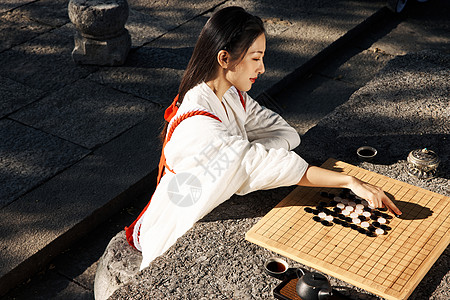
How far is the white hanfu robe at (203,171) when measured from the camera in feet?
9.00

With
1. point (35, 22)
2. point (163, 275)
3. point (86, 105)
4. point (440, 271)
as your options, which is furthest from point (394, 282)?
point (35, 22)

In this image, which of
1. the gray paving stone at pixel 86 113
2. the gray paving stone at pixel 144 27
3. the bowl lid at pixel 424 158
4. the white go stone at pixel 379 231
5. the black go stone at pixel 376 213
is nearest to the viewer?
the white go stone at pixel 379 231

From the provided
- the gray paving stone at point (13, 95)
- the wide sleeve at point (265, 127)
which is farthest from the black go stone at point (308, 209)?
the gray paving stone at point (13, 95)

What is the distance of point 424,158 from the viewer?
3.16 m

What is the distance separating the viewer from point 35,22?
21.2ft

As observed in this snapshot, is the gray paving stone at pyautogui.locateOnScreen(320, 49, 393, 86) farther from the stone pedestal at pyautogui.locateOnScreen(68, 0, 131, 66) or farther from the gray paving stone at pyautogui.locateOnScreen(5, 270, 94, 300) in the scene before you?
the gray paving stone at pyautogui.locateOnScreen(5, 270, 94, 300)

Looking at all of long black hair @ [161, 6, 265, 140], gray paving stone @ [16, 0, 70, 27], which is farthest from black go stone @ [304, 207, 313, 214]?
gray paving stone @ [16, 0, 70, 27]

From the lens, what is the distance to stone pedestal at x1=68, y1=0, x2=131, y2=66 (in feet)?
17.6

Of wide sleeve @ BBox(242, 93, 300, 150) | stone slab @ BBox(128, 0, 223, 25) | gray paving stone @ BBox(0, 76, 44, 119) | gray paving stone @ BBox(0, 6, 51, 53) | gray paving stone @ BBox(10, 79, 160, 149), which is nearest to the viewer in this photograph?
wide sleeve @ BBox(242, 93, 300, 150)

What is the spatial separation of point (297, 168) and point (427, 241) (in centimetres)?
64

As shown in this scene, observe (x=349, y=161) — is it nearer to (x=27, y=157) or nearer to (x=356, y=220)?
(x=356, y=220)

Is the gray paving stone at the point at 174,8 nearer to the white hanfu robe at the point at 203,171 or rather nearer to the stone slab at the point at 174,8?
the stone slab at the point at 174,8

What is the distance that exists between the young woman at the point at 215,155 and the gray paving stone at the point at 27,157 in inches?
63.1

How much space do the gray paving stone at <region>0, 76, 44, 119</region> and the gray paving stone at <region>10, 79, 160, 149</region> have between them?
9 centimetres
